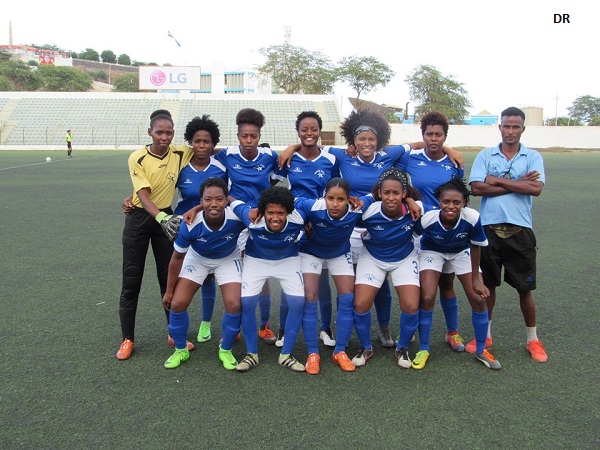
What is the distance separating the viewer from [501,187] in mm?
4023

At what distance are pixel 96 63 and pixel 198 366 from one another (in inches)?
5541

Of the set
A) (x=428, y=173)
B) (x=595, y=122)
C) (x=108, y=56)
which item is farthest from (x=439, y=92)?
(x=108, y=56)

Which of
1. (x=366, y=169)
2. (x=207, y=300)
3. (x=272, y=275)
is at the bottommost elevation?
(x=207, y=300)

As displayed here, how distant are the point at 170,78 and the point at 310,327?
157ft

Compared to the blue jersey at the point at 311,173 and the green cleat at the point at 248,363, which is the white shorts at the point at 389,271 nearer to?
the blue jersey at the point at 311,173

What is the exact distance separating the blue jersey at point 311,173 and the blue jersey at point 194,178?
59 centimetres

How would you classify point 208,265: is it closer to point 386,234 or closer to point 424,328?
point 386,234

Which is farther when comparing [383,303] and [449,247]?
[383,303]

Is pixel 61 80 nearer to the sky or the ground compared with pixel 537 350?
nearer to the sky

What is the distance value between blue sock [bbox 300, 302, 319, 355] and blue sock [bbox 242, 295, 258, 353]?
378 millimetres

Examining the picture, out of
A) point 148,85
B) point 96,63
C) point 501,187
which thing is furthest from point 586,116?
point 96,63

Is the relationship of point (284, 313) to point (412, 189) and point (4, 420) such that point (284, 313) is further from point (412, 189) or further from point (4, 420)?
point (4, 420)

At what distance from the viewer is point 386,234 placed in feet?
13.1

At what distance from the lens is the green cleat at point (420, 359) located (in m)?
3.84
